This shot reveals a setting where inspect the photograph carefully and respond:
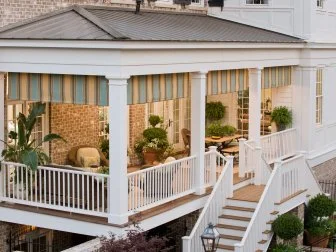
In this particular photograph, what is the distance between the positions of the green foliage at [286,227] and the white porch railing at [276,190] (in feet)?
0.79

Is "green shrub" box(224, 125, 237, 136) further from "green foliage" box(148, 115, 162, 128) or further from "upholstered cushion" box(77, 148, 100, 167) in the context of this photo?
"upholstered cushion" box(77, 148, 100, 167)

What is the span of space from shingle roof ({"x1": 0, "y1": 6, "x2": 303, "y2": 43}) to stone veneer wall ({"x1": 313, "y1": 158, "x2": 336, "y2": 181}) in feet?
16.0

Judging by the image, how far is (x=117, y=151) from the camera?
1352 cm

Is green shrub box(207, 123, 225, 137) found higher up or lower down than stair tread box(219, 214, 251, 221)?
higher up

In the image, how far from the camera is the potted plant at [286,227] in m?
16.3

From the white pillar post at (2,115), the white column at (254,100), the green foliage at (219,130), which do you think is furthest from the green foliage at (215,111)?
the white pillar post at (2,115)

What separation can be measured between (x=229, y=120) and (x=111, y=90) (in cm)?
1129

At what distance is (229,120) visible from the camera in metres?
24.3

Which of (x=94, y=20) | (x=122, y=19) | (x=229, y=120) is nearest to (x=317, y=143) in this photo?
(x=229, y=120)

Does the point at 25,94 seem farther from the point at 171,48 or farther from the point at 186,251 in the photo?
the point at 186,251

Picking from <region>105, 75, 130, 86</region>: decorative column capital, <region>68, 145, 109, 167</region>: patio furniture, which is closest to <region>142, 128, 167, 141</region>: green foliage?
<region>68, 145, 109, 167</region>: patio furniture

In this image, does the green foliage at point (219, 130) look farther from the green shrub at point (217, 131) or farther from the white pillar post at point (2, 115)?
the white pillar post at point (2, 115)

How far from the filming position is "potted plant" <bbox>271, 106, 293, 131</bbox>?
22078 mm

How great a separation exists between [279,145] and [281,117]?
3.86 feet
